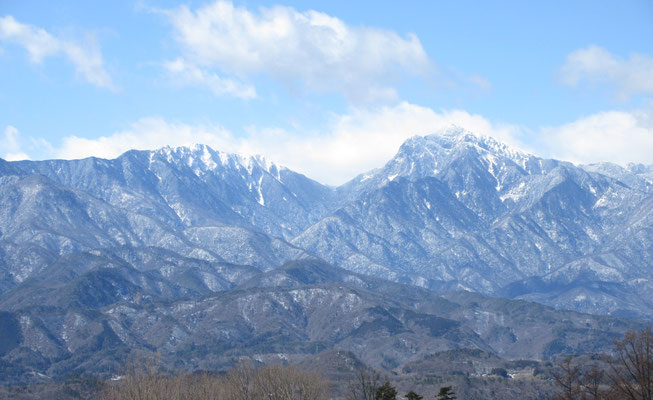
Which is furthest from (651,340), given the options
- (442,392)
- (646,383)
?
(442,392)

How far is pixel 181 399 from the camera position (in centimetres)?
15300

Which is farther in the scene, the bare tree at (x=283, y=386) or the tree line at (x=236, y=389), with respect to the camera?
the bare tree at (x=283, y=386)

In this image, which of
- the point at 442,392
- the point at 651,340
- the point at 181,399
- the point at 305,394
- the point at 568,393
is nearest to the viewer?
the point at 651,340

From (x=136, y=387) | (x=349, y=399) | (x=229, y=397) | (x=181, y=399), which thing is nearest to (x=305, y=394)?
(x=349, y=399)

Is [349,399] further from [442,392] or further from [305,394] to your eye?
[442,392]

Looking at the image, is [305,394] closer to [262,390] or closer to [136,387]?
[262,390]

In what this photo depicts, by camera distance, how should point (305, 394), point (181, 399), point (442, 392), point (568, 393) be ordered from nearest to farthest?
point (568, 393) < point (442, 392) < point (181, 399) < point (305, 394)

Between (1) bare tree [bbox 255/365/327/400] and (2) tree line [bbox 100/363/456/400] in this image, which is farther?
(1) bare tree [bbox 255/365/327/400]

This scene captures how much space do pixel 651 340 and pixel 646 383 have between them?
602cm

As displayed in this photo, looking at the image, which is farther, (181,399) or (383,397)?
(181,399)

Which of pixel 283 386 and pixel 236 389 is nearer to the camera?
pixel 283 386

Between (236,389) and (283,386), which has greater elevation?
(283,386)

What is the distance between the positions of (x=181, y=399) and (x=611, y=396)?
7934cm

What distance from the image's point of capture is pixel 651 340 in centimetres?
10081
